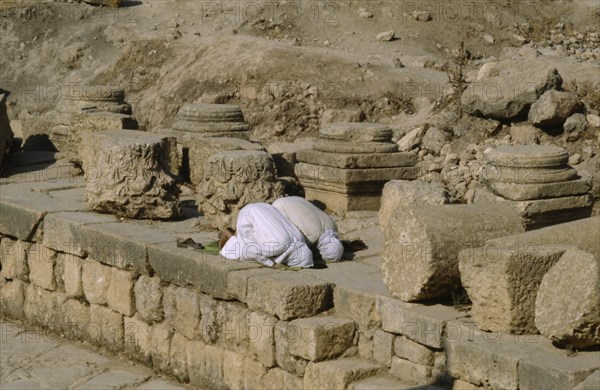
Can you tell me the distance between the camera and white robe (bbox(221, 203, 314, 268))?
31.4ft

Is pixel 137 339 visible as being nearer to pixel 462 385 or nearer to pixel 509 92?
pixel 462 385

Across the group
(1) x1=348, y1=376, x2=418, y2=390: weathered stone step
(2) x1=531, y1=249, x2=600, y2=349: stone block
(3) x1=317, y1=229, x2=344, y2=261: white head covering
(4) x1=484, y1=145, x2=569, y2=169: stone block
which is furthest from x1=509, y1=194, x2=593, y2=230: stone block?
(2) x1=531, y1=249, x2=600, y2=349: stone block

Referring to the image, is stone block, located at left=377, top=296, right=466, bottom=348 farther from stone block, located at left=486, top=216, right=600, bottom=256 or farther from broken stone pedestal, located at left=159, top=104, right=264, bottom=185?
broken stone pedestal, located at left=159, top=104, right=264, bottom=185

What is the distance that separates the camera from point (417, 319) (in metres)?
8.25

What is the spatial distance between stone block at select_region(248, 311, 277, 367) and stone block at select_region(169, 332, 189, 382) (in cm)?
98

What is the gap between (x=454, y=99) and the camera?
48.1 feet

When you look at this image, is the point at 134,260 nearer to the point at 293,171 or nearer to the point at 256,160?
the point at 256,160

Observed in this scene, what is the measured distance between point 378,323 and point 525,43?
13313mm

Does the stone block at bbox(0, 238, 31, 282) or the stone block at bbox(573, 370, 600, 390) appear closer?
the stone block at bbox(573, 370, 600, 390)

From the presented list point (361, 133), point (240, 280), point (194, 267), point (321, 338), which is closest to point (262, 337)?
point (240, 280)

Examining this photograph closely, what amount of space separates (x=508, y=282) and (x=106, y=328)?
466 centimetres

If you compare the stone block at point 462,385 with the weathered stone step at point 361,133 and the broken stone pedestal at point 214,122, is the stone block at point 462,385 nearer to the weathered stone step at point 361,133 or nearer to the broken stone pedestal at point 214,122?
the weathered stone step at point 361,133

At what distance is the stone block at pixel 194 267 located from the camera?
959 cm

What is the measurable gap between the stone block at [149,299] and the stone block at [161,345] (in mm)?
97
